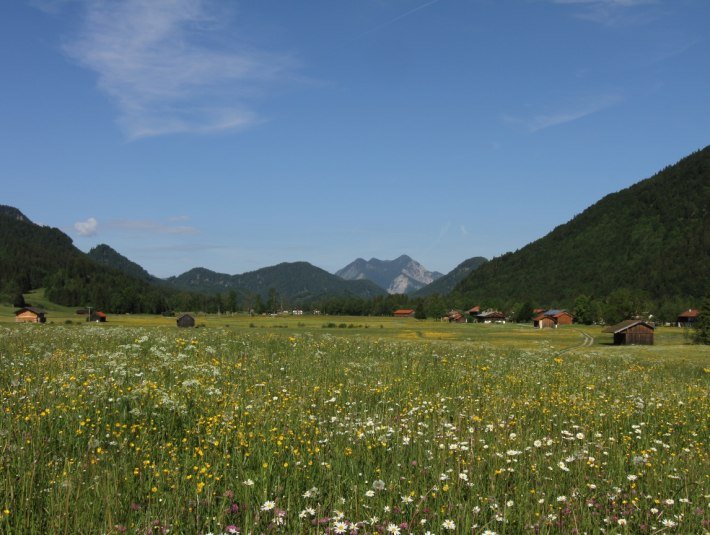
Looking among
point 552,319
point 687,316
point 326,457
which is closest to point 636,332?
point 552,319

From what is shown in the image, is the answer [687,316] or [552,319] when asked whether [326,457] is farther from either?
[687,316]

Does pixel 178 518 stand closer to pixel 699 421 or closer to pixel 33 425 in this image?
pixel 33 425

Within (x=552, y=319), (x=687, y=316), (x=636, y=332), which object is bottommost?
(x=552, y=319)

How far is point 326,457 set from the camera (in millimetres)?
6793

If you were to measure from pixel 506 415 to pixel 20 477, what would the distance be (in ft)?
25.1

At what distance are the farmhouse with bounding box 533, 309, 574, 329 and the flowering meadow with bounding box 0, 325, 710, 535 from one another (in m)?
169

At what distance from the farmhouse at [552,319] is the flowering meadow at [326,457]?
6653 inches

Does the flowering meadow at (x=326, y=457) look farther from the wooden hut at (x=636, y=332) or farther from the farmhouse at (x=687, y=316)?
the farmhouse at (x=687, y=316)

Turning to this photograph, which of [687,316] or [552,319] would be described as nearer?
[687,316]

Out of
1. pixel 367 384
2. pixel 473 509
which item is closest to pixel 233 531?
pixel 473 509

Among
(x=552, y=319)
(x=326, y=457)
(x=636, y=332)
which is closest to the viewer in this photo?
(x=326, y=457)

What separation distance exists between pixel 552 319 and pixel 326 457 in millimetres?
185313

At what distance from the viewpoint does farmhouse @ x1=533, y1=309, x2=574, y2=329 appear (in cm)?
17175

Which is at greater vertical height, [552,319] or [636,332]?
[636,332]
